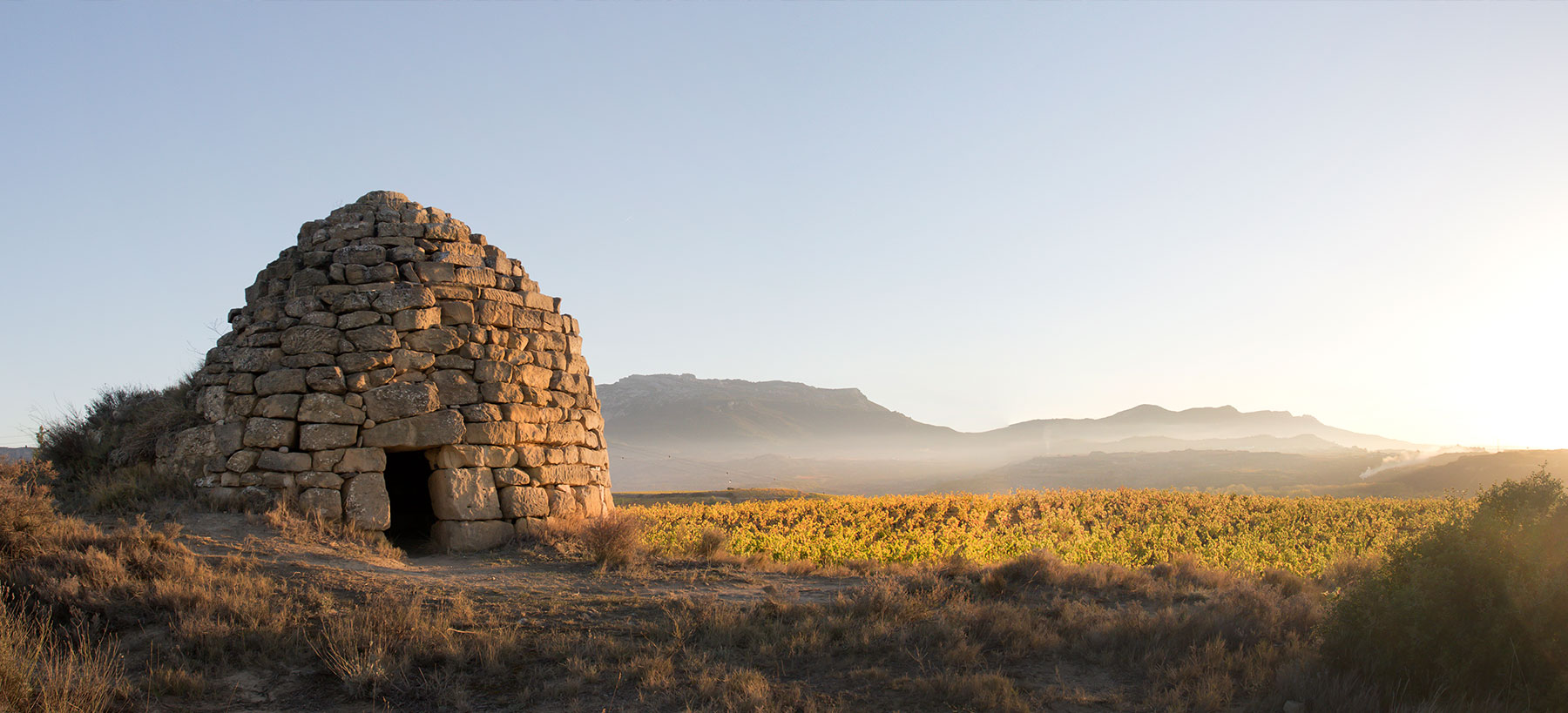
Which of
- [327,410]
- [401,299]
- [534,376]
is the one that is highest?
[401,299]

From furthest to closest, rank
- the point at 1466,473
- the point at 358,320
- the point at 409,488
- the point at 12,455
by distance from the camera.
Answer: the point at 1466,473 → the point at 12,455 → the point at 409,488 → the point at 358,320

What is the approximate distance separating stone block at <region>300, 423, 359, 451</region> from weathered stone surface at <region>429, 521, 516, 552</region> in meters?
1.56

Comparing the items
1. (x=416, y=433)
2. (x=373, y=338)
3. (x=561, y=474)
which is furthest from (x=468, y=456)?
(x=373, y=338)

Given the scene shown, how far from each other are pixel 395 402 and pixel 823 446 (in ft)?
496

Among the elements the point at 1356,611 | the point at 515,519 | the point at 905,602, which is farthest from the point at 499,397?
the point at 1356,611

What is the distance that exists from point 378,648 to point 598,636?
5.32 ft

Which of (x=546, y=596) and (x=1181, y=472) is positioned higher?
(x=546, y=596)

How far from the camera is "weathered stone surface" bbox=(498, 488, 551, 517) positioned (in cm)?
1099

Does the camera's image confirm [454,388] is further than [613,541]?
Yes

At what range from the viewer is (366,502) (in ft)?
34.2

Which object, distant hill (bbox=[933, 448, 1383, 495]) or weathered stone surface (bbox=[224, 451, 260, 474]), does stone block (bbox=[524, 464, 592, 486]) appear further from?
distant hill (bbox=[933, 448, 1383, 495])

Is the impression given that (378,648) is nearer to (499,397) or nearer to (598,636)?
(598,636)

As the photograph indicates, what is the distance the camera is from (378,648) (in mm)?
6117

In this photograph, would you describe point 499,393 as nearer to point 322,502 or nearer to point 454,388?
point 454,388
